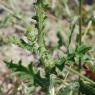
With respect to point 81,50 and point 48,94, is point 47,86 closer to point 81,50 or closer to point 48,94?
point 48,94

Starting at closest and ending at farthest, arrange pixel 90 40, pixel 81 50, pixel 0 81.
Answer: pixel 81 50, pixel 0 81, pixel 90 40

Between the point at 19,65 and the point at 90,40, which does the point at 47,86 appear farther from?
the point at 90,40

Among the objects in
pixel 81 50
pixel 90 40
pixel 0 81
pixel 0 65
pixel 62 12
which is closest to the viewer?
pixel 81 50

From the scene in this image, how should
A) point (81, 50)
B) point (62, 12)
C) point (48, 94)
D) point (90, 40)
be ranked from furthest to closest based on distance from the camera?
point (62, 12), point (90, 40), point (48, 94), point (81, 50)

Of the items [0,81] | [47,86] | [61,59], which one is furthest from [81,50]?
[0,81]

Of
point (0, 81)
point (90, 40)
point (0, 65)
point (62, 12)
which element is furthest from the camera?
point (62, 12)

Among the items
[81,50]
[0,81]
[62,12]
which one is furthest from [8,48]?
[81,50]

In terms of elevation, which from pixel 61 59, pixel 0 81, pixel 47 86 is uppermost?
pixel 61 59

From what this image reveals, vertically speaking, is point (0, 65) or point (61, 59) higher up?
point (61, 59)

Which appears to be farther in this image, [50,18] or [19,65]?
[50,18]
